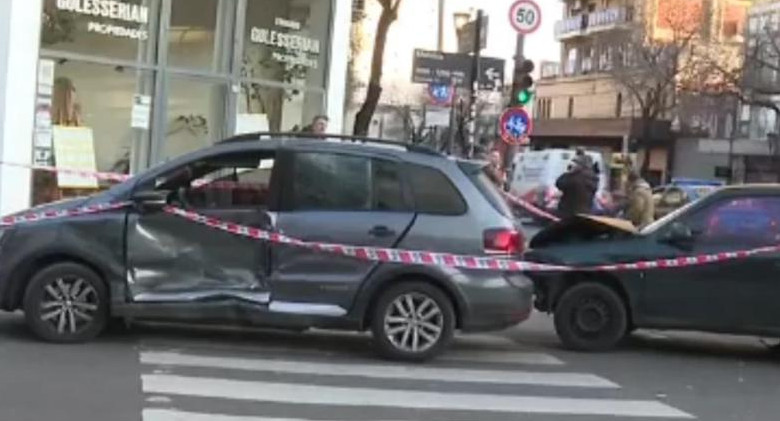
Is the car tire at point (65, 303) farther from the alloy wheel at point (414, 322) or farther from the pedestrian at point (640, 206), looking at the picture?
the pedestrian at point (640, 206)

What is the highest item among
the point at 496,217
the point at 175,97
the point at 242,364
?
the point at 175,97

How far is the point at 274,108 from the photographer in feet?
60.7

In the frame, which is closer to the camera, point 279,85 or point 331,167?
point 331,167

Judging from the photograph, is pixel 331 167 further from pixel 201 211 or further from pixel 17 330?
pixel 17 330

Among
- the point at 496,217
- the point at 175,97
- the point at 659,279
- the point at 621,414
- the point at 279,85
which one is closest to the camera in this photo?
the point at 621,414

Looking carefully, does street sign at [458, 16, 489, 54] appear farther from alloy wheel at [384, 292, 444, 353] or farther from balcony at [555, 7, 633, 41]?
balcony at [555, 7, 633, 41]

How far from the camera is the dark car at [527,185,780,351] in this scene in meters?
10.2

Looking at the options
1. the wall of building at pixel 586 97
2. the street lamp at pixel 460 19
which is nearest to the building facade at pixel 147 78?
the street lamp at pixel 460 19

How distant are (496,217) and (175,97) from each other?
8.95 m

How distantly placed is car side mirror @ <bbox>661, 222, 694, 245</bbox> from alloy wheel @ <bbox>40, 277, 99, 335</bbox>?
4947 mm

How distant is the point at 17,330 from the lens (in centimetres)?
953

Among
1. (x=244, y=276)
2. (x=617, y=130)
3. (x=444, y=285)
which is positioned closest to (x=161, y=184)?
(x=244, y=276)

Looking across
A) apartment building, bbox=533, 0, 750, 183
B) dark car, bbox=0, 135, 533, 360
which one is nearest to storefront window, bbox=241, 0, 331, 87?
dark car, bbox=0, 135, 533, 360

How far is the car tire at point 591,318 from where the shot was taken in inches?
412
